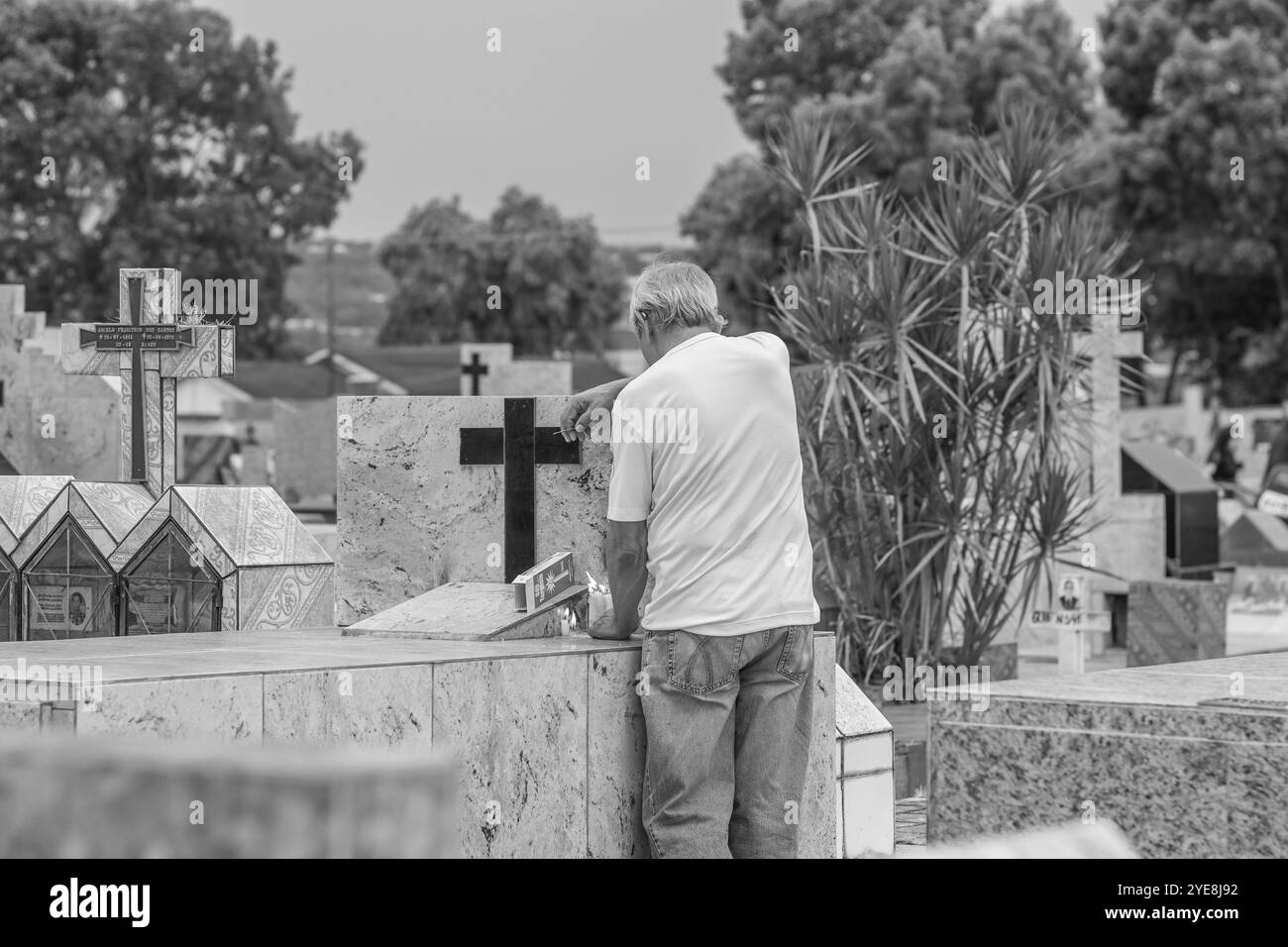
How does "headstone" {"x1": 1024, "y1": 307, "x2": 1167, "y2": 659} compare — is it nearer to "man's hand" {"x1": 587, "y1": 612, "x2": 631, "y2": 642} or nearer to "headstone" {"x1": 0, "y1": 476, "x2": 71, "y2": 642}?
"headstone" {"x1": 0, "y1": 476, "x2": 71, "y2": 642}

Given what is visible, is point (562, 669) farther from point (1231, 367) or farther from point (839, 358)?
point (1231, 367)

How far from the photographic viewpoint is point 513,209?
59.7 metres

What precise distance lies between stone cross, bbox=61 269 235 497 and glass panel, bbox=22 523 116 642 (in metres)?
1.17

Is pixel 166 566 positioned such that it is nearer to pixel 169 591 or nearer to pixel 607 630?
pixel 169 591

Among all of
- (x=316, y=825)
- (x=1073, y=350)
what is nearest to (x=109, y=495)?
(x=316, y=825)

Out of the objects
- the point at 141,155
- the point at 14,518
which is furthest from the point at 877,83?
the point at 14,518

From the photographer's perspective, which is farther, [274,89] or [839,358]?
[274,89]

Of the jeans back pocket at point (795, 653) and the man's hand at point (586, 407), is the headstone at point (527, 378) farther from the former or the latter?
the jeans back pocket at point (795, 653)

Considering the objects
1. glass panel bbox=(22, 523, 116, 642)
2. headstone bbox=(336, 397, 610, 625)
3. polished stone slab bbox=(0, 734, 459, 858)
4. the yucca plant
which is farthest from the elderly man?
the yucca plant

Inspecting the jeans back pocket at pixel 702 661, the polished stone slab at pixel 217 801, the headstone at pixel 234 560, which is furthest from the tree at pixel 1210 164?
the polished stone slab at pixel 217 801

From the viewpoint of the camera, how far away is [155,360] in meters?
7.80

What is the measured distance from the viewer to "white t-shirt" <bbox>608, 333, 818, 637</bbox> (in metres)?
3.94

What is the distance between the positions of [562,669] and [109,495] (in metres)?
3.27

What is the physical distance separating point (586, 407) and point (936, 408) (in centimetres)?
613
